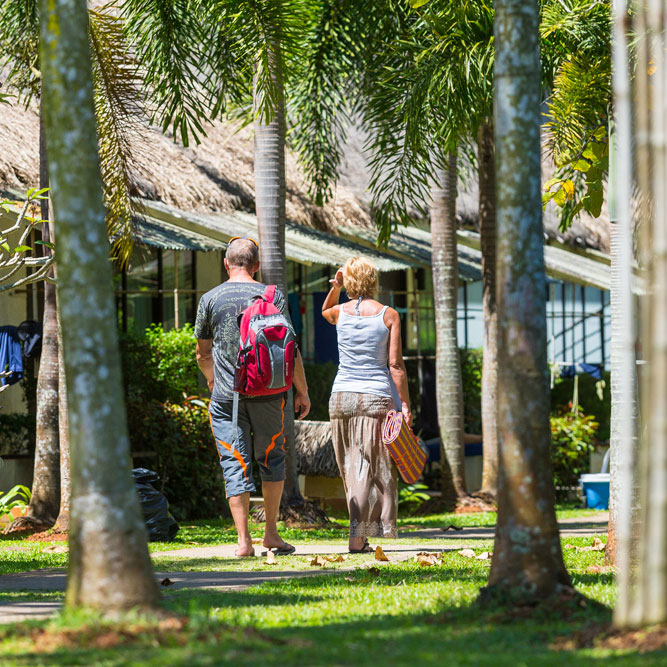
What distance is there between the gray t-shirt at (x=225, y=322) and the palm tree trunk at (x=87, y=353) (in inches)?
110

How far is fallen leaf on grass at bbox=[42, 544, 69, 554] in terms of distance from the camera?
845cm

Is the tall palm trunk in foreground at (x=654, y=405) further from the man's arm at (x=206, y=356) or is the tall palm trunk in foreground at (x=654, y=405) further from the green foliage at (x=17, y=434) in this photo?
the green foliage at (x=17, y=434)

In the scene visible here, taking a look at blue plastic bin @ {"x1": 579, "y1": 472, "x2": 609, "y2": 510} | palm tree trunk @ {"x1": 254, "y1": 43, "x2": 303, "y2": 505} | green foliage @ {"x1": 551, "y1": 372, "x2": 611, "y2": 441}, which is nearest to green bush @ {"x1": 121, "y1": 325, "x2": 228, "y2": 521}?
palm tree trunk @ {"x1": 254, "y1": 43, "x2": 303, "y2": 505}

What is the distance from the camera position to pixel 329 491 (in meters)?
12.6

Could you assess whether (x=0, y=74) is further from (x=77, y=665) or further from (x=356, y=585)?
(x=77, y=665)

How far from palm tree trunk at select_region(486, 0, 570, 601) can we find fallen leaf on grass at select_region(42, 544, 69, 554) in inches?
187

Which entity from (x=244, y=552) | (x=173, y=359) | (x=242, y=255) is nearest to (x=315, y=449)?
→ (x=173, y=359)

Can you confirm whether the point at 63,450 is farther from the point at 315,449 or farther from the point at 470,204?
the point at 470,204

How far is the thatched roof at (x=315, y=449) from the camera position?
12.0 m

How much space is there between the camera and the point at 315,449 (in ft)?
39.5

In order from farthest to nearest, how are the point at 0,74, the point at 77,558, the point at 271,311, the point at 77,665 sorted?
the point at 0,74 → the point at 271,311 → the point at 77,558 → the point at 77,665

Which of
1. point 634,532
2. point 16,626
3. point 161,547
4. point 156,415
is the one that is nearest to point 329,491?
point 156,415

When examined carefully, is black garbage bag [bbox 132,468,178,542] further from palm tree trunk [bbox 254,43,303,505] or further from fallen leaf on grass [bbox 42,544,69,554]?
palm tree trunk [bbox 254,43,303,505]

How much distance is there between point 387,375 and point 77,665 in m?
4.04
